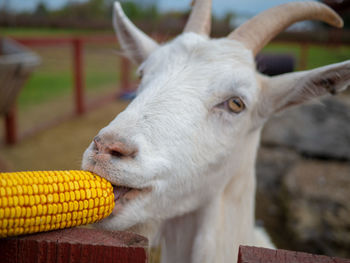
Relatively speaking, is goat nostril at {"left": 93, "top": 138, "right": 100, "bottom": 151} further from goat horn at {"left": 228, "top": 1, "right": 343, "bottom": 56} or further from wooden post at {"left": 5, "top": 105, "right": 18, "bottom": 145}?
wooden post at {"left": 5, "top": 105, "right": 18, "bottom": 145}

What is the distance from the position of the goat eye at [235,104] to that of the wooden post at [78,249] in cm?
134

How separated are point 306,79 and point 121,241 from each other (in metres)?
1.72

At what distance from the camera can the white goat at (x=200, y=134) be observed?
1.70 meters

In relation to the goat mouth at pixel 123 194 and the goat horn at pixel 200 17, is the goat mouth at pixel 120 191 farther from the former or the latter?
the goat horn at pixel 200 17

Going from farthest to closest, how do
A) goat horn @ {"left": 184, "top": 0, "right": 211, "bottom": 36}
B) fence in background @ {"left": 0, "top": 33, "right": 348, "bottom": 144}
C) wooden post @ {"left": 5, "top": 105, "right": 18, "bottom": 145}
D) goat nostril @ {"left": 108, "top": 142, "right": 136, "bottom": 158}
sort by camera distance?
fence in background @ {"left": 0, "top": 33, "right": 348, "bottom": 144}, wooden post @ {"left": 5, "top": 105, "right": 18, "bottom": 145}, goat horn @ {"left": 184, "top": 0, "right": 211, "bottom": 36}, goat nostril @ {"left": 108, "top": 142, "right": 136, "bottom": 158}

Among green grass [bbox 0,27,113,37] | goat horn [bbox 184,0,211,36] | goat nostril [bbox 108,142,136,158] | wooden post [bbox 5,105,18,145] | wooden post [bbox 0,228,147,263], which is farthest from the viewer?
green grass [bbox 0,27,113,37]

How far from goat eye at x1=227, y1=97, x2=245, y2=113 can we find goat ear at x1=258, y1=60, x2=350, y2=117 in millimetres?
211

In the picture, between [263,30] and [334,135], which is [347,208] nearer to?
[334,135]

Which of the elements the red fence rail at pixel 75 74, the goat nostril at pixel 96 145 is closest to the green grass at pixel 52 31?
the red fence rail at pixel 75 74

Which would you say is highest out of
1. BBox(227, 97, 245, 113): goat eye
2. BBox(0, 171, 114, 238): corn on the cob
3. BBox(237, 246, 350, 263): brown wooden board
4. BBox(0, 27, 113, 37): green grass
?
BBox(0, 27, 113, 37): green grass

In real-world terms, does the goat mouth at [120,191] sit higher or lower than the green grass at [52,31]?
lower

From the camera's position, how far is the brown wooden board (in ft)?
3.22

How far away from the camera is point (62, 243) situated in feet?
3.27

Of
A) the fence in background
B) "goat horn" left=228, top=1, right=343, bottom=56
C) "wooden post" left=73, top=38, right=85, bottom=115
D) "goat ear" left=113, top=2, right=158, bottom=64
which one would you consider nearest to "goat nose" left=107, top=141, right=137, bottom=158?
"goat horn" left=228, top=1, right=343, bottom=56
